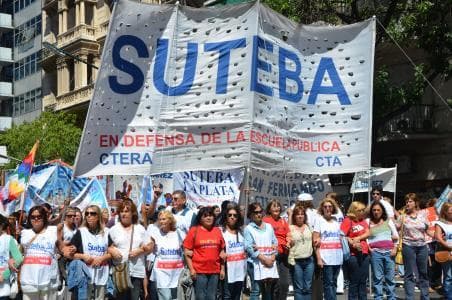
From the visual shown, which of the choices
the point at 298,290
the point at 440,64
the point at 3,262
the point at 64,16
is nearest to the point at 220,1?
the point at 298,290

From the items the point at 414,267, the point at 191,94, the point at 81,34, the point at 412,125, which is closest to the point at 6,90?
the point at 81,34

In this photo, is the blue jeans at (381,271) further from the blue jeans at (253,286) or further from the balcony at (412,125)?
the balcony at (412,125)

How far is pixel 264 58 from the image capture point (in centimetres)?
946

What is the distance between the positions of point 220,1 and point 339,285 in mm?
4678

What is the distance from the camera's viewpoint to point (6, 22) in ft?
180

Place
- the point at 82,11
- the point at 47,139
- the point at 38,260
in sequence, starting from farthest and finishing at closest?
the point at 82,11, the point at 47,139, the point at 38,260

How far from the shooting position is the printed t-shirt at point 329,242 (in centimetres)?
1080

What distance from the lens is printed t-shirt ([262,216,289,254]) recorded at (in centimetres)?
1077

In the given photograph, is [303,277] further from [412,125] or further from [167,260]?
[412,125]

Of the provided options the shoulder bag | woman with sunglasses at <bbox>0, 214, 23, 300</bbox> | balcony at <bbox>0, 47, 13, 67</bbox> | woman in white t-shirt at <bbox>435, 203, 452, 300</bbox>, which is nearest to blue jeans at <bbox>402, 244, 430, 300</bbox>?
woman in white t-shirt at <bbox>435, 203, 452, 300</bbox>

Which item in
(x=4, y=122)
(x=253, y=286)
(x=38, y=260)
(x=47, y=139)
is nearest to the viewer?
(x=38, y=260)

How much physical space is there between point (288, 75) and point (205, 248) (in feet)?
7.69

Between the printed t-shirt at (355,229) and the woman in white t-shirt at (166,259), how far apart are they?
266 cm

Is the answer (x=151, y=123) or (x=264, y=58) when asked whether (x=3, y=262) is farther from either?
(x=264, y=58)
